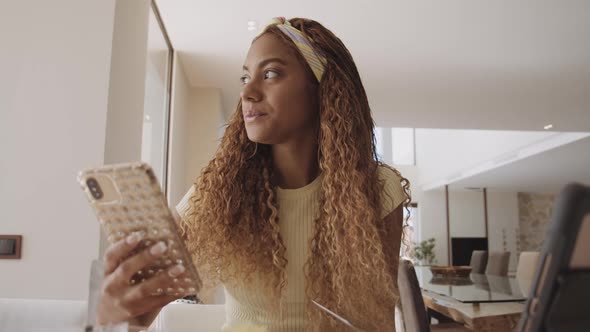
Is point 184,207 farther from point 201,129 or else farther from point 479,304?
point 201,129

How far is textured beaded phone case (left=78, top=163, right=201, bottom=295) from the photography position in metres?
0.53

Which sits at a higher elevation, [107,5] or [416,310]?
[107,5]

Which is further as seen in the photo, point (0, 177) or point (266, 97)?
point (0, 177)

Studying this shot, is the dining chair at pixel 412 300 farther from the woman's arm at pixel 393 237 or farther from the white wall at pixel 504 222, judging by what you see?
the white wall at pixel 504 222

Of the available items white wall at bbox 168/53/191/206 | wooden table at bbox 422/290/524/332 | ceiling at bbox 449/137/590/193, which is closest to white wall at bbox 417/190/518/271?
ceiling at bbox 449/137/590/193

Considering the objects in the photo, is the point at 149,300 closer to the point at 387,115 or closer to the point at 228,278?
the point at 228,278

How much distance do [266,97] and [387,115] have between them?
18.0 ft

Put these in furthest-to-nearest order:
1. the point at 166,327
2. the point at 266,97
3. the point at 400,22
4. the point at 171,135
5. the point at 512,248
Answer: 1. the point at 512,248
2. the point at 171,135
3. the point at 400,22
4. the point at 166,327
5. the point at 266,97

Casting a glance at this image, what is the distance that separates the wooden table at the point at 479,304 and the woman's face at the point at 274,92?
60.6 inches

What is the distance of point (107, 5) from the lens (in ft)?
6.70

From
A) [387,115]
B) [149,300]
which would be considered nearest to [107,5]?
[149,300]

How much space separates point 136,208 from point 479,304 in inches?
95.2

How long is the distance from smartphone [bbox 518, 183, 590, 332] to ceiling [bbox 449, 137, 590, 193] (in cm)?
774

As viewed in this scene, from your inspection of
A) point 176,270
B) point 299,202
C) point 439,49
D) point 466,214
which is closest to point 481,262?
point 439,49
